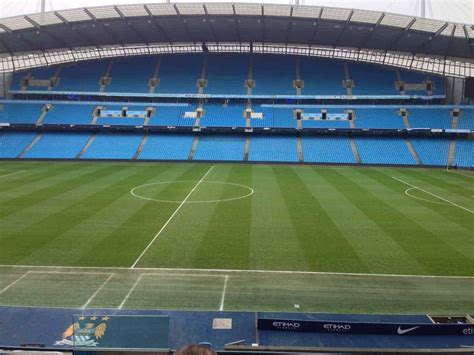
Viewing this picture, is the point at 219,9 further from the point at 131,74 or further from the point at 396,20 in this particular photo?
the point at 131,74

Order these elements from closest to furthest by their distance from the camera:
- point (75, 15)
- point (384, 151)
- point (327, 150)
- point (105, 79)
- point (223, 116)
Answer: point (75, 15) → point (384, 151) → point (327, 150) → point (223, 116) → point (105, 79)

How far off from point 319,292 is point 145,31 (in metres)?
46.6

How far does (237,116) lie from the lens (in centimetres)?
5669

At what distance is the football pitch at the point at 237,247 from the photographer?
1266cm

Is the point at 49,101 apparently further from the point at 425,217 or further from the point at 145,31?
the point at 425,217

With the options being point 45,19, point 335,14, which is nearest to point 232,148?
point 335,14

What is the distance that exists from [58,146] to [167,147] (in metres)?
13.5

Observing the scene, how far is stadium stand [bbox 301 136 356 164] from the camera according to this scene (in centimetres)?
4931

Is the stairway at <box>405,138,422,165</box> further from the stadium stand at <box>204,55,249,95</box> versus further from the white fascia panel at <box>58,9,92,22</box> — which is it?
the white fascia panel at <box>58,9,92,22</box>

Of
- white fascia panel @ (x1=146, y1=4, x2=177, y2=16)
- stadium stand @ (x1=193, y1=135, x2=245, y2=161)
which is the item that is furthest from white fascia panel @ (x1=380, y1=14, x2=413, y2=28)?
white fascia panel @ (x1=146, y1=4, x2=177, y2=16)

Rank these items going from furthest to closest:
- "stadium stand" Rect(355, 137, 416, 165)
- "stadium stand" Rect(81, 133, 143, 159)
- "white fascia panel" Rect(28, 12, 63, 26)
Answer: "stadium stand" Rect(81, 133, 143, 159) < "stadium stand" Rect(355, 137, 416, 165) < "white fascia panel" Rect(28, 12, 63, 26)

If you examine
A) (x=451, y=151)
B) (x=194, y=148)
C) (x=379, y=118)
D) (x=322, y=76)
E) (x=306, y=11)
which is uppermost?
(x=306, y=11)

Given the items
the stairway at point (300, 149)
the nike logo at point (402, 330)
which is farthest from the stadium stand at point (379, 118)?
the nike logo at point (402, 330)

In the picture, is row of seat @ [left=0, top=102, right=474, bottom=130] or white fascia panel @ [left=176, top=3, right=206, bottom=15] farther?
row of seat @ [left=0, top=102, right=474, bottom=130]
